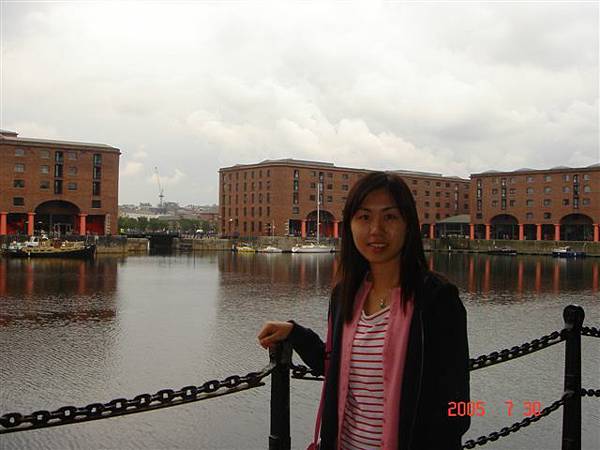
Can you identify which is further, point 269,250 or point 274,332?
point 269,250

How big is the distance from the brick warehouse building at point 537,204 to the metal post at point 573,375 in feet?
275

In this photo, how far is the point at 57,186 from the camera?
70.5 meters

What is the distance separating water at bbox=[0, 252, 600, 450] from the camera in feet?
32.6

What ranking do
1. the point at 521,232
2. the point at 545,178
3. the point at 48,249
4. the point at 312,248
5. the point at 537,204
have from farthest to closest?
the point at 521,232
the point at 537,204
the point at 545,178
the point at 312,248
the point at 48,249

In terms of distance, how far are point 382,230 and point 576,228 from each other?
91.0 meters

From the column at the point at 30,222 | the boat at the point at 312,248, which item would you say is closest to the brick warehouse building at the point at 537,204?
the boat at the point at 312,248

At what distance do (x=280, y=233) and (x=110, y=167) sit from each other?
2788 centimetres

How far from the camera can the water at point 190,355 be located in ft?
32.6

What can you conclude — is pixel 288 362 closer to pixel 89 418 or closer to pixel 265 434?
pixel 89 418

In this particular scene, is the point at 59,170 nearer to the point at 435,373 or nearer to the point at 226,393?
the point at 226,393

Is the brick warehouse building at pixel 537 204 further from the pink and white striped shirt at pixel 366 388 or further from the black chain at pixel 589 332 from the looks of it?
the pink and white striped shirt at pixel 366 388

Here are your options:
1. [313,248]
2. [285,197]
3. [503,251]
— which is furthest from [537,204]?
[285,197]

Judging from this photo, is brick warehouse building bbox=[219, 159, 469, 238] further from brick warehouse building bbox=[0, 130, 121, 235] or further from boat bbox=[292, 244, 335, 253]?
brick warehouse building bbox=[0, 130, 121, 235]

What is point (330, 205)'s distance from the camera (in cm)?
9044
